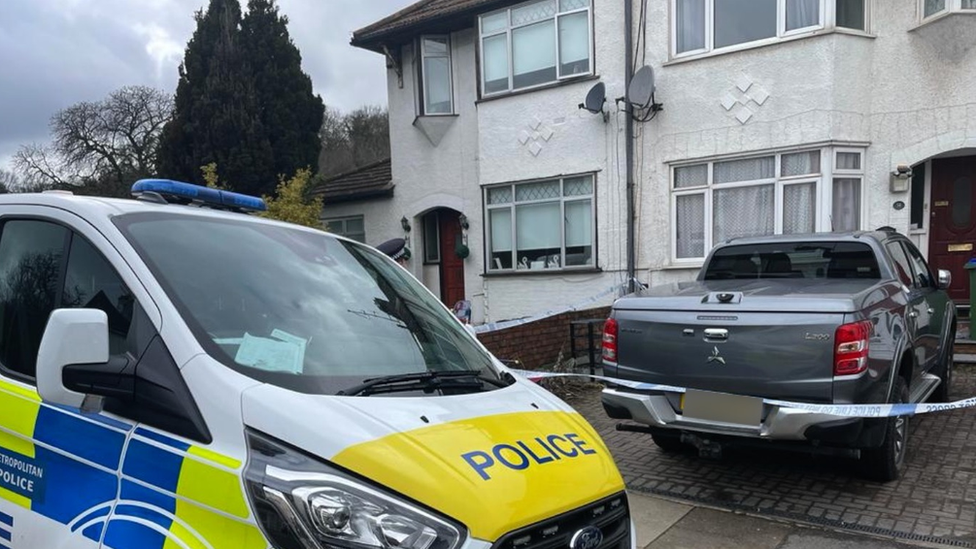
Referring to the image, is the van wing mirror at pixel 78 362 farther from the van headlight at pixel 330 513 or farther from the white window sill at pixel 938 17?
the white window sill at pixel 938 17

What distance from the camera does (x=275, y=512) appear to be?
1.69 metres

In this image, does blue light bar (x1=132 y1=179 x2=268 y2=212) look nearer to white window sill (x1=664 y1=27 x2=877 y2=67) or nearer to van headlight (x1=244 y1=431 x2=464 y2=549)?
van headlight (x1=244 y1=431 x2=464 y2=549)

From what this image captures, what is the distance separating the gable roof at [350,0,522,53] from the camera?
40.3ft

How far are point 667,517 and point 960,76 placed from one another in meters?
8.16

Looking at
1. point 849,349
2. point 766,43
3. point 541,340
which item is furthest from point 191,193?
point 766,43

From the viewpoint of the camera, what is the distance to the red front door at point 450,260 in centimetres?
1376

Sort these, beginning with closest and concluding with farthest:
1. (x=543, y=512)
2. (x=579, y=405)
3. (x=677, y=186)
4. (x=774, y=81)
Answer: (x=543, y=512)
(x=579, y=405)
(x=774, y=81)
(x=677, y=186)

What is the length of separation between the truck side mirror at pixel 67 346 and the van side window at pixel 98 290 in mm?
187

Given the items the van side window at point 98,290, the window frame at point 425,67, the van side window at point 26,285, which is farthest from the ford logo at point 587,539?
the window frame at point 425,67

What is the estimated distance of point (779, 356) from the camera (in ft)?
13.2

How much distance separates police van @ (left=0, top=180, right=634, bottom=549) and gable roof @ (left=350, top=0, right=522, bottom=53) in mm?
10680

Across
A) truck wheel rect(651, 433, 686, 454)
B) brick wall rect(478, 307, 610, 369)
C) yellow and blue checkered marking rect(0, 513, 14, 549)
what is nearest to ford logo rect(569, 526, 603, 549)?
yellow and blue checkered marking rect(0, 513, 14, 549)

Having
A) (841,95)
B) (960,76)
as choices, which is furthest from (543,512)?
(960,76)

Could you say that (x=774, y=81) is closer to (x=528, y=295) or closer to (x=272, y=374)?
(x=528, y=295)
